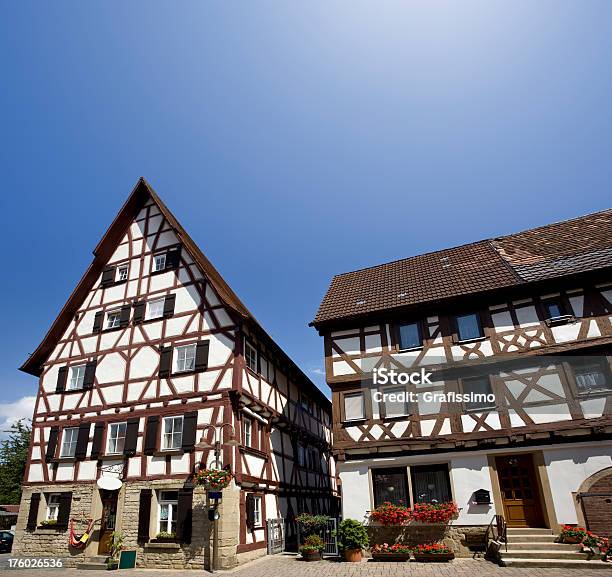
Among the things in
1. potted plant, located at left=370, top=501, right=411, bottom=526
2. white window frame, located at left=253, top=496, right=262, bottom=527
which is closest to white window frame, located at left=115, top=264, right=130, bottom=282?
white window frame, located at left=253, top=496, right=262, bottom=527

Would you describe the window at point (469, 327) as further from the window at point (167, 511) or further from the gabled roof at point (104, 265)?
the window at point (167, 511)

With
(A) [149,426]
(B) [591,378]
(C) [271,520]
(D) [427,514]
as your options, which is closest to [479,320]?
(B) [591,378]

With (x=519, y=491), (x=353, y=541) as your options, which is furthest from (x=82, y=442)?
(x=519, y=491)

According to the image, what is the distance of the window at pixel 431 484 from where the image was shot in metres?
14.2

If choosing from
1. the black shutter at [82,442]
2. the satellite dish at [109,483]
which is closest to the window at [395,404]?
the satellite dish at [109,483]

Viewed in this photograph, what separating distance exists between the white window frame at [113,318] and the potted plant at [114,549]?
8.36m

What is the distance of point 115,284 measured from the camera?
67.4 feet

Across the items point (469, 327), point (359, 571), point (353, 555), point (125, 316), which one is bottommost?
point (359, 571)

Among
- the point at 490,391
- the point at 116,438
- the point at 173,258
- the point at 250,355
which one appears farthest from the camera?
the point at 173,258

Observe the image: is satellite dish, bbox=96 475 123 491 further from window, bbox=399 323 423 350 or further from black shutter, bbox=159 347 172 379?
window, bbox=399 323 423 350

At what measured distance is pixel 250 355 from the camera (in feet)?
58.6

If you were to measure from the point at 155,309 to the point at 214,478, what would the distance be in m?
8.09

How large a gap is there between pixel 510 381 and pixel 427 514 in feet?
16.6

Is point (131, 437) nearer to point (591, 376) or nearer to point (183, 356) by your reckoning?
point (183, 356)
